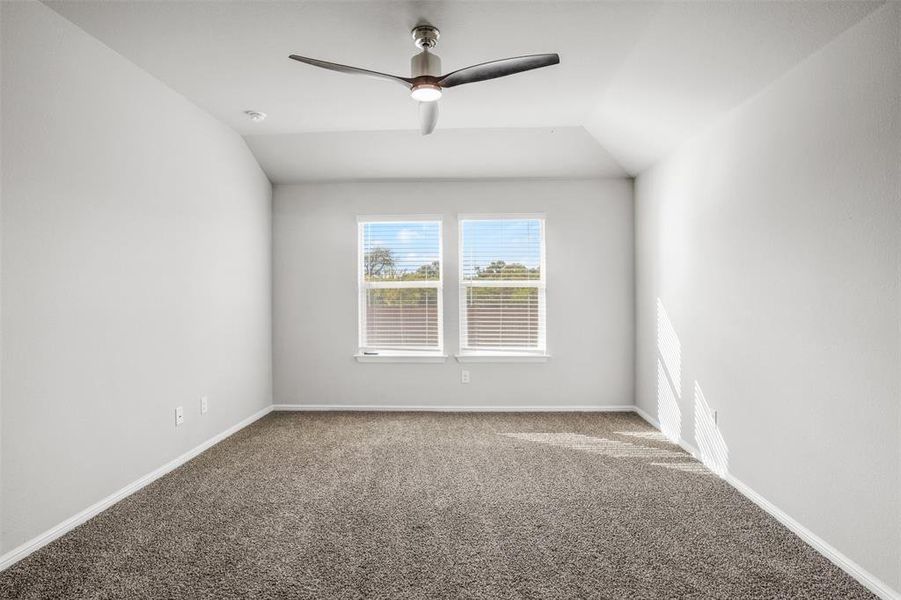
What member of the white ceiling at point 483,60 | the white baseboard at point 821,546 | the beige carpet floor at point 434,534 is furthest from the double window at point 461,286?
the white baseboard at point 821,546

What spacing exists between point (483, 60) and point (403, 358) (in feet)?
9.54

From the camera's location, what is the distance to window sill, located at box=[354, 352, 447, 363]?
15.9 feet

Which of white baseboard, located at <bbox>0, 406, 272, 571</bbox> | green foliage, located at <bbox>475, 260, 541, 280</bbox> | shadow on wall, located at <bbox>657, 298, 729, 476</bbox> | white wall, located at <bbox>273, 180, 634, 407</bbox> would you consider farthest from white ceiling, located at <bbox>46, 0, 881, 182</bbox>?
white baseboard, located at <bbox>0, 406, 272, 571</bbox>

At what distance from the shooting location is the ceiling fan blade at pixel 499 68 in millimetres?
2201

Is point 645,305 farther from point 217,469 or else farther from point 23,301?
point 23,301

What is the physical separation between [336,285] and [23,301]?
2.81 metres

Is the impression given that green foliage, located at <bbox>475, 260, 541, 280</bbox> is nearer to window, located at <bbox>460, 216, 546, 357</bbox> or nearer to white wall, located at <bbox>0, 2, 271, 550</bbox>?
window, located at <bbox>460, 216, 546, 357</bbox>

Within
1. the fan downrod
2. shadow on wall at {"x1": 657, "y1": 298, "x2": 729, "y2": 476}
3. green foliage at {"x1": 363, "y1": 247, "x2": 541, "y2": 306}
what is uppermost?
the fan downrod

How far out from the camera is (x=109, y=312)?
8.84ft

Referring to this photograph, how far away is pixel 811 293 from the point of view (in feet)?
7.57

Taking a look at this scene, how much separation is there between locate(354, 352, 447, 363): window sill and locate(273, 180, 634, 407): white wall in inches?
2.5

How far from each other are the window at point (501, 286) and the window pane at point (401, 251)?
319mm

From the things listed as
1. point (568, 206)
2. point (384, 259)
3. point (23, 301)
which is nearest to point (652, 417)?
point (568, 206)

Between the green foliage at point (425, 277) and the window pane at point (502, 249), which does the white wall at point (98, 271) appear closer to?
the green foliage at point (425, 277)
